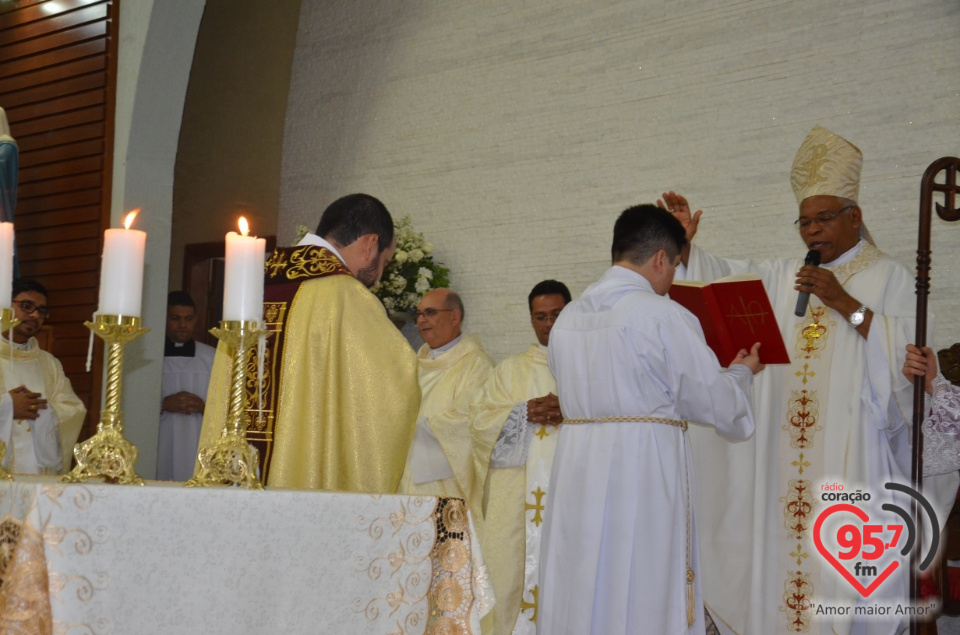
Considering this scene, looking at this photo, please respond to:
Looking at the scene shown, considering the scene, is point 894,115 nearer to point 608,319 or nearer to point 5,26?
point 608,319

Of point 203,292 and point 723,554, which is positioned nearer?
point 723,554

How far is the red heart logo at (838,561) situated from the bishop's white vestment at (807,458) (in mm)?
27

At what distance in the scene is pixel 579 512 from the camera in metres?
4.23

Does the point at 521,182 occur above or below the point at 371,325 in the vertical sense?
above

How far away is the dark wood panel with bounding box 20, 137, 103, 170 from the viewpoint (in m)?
6.64

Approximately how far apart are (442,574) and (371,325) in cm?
117

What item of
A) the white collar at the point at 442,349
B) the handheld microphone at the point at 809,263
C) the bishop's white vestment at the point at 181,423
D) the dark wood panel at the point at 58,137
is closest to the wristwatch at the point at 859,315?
the handheld microphone at the point at 809,263

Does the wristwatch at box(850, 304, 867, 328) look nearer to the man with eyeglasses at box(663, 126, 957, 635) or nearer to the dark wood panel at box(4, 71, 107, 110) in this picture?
the man with eyeglasses at box(663, 126, 957, 635)

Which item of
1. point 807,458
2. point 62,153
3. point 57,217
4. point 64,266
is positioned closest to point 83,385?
point 64,266

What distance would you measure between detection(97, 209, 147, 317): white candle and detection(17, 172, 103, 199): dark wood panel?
4.57 m

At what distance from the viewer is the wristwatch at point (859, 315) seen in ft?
15.5

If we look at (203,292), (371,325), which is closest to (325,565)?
(371,325)

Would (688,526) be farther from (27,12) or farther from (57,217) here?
(27,12)

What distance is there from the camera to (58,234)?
6.79 meters
